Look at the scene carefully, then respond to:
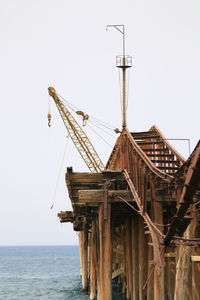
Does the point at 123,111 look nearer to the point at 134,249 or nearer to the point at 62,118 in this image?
the point at 134,249

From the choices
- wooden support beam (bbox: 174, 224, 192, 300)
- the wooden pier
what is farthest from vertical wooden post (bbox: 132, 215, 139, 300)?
wooden support beam (bbox: 174, 224, 192, 300)

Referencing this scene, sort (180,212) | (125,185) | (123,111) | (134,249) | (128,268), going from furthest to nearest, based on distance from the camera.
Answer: (123,111) → (128,268) → (134,249) → (125,185) → (180,212)

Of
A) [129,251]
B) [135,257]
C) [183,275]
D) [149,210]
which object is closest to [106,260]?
[149,210]

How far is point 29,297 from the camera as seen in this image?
45875 mm

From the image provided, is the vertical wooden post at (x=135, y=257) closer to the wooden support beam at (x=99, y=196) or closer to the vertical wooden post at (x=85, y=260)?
the wooden support beam at (x=99, y=196)

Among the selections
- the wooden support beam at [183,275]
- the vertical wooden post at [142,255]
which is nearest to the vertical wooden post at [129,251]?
the vertical wooden post at [142,255]

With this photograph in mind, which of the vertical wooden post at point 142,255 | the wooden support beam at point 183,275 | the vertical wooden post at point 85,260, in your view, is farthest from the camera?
the vertical wooden post at point 85,260

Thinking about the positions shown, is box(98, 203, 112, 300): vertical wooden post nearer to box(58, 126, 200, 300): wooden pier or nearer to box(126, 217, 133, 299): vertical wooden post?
box(58, 126, 200, 300): wooden pier

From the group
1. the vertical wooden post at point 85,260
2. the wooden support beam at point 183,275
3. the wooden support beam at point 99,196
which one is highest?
the wooden support beam at point 99,196

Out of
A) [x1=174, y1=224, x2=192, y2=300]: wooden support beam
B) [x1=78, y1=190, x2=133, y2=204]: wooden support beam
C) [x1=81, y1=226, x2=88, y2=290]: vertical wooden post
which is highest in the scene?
[x1=78, y1=190, x2=133, y2=204]: wooden support beam

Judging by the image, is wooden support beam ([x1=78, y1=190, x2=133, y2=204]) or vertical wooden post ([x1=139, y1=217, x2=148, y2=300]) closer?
wooden support beam ([x1=78, y1=190, x2=133, y2=204])

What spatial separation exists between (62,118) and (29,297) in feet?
60.5

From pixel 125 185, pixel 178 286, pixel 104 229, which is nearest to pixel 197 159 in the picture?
pixel 178 286

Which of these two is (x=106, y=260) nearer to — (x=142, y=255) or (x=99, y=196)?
(x=99, y=196)
